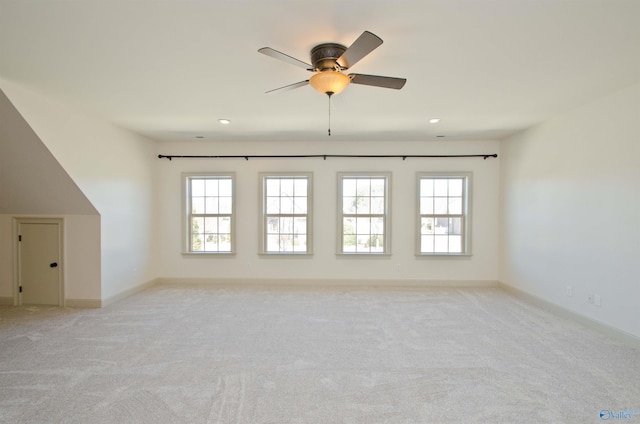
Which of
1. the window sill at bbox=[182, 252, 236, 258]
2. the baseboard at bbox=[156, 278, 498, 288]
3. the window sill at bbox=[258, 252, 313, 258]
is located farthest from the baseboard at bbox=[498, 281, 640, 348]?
the window sill at bbox=[182, 252, 236, 258]

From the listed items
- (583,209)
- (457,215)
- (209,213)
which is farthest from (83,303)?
(583,209)

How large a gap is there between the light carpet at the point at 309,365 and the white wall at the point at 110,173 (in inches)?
31.3

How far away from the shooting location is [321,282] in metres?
5.46

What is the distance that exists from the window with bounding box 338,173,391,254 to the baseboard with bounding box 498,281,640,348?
236 centimetres

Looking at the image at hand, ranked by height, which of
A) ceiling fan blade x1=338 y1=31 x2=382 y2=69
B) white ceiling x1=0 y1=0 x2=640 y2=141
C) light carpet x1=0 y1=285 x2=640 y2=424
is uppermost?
white ceiling x1=0 y1=0 x2=640 y2=141

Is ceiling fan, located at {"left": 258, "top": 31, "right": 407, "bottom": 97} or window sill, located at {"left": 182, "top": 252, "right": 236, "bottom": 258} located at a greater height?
ceiling fan, located at {"left": 258, "top": 31, "right": 407, "bottom": 97}

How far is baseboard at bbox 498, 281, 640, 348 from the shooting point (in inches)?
121

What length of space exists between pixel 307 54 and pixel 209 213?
4.10m

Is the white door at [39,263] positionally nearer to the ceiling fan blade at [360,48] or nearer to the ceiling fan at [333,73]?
the ceiling fan at [333,73]

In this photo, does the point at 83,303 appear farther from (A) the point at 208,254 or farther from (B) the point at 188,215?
(B) the point at 188,215

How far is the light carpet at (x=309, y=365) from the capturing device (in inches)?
82.4

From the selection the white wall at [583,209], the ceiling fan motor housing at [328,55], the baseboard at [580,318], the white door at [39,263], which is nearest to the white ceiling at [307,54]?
the ceiling fan motor housing at [328,55]

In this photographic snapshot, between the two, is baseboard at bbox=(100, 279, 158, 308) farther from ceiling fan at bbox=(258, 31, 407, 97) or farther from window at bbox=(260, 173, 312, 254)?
ceiling fan at bbox=(258, 31, 407, 97)

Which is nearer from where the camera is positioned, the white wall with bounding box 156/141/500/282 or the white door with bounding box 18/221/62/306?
the white door with bounding box 18/221/62/306
